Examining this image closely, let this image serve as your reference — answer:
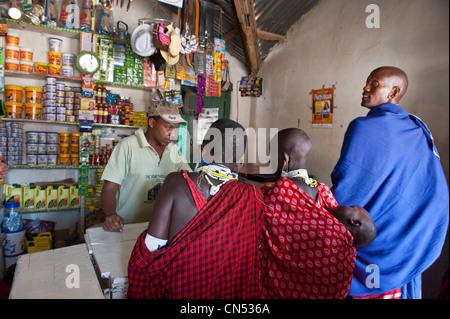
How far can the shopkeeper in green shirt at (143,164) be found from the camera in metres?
2.03

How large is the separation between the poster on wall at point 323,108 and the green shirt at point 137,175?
2.17 m

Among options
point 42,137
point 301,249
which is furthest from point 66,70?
point 301,249

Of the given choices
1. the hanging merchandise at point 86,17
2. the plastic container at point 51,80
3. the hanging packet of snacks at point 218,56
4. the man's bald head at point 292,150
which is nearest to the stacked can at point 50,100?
the plastic container at point 51,80

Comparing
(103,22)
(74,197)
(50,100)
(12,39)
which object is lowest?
(74,197)

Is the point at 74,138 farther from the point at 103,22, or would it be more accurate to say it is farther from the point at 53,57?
the point at 103,22

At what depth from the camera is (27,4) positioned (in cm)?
264

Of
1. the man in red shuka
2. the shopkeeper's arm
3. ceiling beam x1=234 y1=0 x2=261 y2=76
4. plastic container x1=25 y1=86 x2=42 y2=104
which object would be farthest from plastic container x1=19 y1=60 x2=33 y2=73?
the man in red shuka

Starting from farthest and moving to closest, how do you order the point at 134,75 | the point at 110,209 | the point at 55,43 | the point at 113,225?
the point at 134,75
the point at 55,43
the point at 110,209
the point at 113,225

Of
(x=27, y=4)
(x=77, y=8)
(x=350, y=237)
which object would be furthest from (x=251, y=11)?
(x=350, y=237)

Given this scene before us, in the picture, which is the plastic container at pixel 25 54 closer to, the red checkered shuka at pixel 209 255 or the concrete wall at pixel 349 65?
the red checkered shuka at pixel 209 255

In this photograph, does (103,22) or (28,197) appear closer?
(28,197)

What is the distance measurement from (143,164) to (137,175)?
0.10 meters

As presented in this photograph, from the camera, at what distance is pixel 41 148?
299cm
